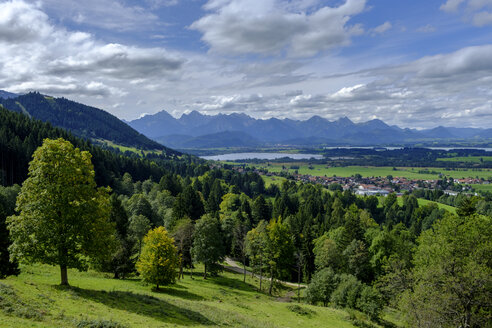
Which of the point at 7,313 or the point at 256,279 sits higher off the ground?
the point at 7,313

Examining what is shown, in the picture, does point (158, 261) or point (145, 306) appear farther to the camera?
point (158, 261)

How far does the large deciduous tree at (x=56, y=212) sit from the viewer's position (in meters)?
23.2

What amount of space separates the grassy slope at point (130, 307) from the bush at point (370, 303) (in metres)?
4.03

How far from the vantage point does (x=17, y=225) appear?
23062 millimetres

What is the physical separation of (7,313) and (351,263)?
54964 mm

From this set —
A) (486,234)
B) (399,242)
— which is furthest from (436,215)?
(486,234)

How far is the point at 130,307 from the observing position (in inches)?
982

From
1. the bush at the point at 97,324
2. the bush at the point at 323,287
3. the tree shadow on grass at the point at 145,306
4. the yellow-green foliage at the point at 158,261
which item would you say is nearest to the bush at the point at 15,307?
the bush at the point at 97,324

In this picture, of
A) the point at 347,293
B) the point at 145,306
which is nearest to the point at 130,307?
the point at 145,306

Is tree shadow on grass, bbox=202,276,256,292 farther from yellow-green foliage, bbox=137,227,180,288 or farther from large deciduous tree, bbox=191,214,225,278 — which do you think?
yellow-green foliage, bbox=137,227,180,288

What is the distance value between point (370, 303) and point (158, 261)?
98.3 feet

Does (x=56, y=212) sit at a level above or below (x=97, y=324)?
above

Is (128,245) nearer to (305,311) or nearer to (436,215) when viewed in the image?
(305,311)

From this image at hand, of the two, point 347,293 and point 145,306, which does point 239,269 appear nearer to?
point 347,293
